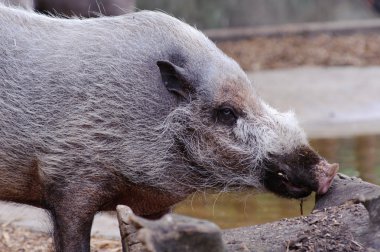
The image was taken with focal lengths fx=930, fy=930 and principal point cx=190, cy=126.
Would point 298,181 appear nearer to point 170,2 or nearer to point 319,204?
point 319,204

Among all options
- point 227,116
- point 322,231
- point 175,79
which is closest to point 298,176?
point 227,116

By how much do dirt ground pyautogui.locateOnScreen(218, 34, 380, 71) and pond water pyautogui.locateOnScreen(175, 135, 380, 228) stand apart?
5.10 m

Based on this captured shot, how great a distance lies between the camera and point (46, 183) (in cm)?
377

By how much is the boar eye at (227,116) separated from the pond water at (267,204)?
463mm

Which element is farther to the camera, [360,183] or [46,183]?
[46,183]

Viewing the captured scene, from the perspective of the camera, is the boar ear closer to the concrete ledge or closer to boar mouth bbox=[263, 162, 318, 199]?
boar mouth bbox=[263, 162, 318, 199]

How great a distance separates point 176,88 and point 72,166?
53cm

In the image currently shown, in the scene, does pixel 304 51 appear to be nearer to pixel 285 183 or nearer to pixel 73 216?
pixel 285 183

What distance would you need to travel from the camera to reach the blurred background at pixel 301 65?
589 cm

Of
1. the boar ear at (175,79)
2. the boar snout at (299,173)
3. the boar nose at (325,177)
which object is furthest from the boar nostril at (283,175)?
the boar ear at (175,79)

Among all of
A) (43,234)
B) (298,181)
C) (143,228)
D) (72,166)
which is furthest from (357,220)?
(43,234)

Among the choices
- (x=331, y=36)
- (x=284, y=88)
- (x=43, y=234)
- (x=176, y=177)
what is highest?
(x=331, y=36)

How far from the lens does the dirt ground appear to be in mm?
12562

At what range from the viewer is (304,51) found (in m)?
13.4
